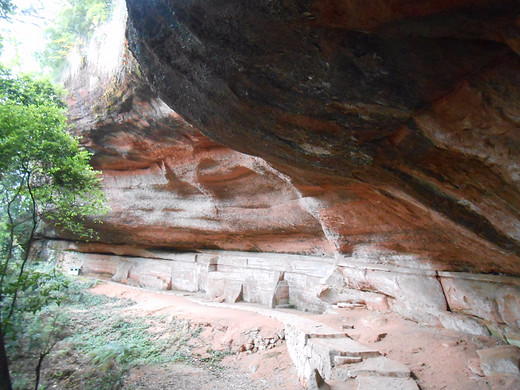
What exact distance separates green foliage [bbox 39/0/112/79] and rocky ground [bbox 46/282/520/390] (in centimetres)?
944

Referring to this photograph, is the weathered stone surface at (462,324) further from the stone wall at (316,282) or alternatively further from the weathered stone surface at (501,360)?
the weathered stone surface at (501,360)

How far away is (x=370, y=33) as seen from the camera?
6.66 ft

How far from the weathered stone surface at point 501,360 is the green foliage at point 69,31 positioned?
12953 millimetres

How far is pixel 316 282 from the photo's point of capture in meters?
8.59

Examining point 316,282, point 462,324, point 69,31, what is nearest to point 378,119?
point 462,324

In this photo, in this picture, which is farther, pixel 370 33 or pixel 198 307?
pixel 198 307

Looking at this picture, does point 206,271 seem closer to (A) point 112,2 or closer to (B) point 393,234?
(B) point 393,234

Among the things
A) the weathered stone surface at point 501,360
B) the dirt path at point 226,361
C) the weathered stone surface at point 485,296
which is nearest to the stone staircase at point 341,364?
the dirt path at point 226,361

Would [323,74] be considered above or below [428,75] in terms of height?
above

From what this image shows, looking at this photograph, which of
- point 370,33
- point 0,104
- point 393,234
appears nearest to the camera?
point 370,33

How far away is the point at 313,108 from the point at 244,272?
8759 mm

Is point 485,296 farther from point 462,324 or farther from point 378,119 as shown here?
point 378,119

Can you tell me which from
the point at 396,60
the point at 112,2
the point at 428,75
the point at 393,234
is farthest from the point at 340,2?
the point at 112,2

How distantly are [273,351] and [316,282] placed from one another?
2.56 metres
